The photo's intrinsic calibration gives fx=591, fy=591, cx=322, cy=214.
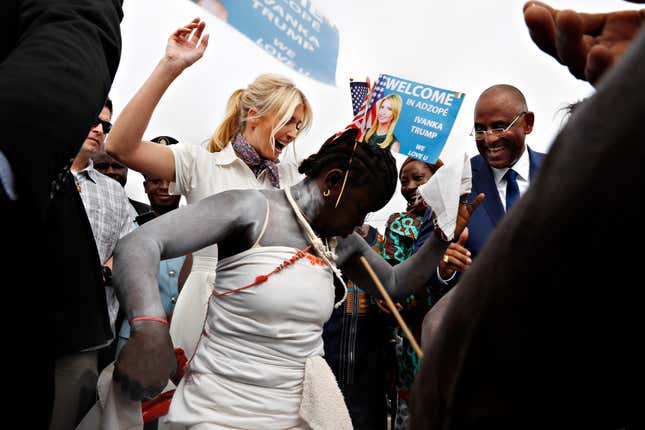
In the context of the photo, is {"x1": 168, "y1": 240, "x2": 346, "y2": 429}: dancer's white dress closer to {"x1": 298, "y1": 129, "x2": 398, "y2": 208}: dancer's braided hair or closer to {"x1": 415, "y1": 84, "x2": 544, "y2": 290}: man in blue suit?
{"x1": 298, "y1": 129, "x2": 398, "y2": 208}: dancer's braided hair

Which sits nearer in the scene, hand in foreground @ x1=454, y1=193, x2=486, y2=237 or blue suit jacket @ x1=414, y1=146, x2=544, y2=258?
hand in foreground @ x1=454, y1=193, x2=486, y2=237

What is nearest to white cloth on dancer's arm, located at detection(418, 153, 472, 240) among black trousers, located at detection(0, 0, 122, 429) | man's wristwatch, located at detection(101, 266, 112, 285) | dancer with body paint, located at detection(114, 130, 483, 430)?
dancer with body paint, located at detection(114, 130, 483, 430)

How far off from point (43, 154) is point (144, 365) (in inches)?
31.7

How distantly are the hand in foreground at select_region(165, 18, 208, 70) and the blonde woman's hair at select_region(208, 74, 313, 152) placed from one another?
18.8 inches

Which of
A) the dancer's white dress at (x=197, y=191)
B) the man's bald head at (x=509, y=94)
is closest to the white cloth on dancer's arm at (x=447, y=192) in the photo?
the dancer's white dress at (x=197, y=191)

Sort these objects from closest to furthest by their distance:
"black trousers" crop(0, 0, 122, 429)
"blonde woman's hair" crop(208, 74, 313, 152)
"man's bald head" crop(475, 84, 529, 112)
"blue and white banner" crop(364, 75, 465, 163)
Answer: "black trousers" crop(0, 0, 122, 429)
"blonde woman's hair" crop(208, 74, 313, 152)
"blue and white banner" crop(364, 75, 465, 163)
"man's bald head" crop(475, 84, 529, 112)

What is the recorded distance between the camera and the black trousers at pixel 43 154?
0.69m

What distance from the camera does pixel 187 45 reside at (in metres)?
2.19

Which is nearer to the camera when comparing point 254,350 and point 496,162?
point 254,350

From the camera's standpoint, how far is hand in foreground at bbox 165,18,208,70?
2.14m

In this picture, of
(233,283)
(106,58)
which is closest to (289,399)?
(233,283)

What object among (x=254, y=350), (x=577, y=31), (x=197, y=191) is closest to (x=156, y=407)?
(x=254, y=350)

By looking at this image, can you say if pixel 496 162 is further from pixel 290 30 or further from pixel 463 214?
pixel 290 30

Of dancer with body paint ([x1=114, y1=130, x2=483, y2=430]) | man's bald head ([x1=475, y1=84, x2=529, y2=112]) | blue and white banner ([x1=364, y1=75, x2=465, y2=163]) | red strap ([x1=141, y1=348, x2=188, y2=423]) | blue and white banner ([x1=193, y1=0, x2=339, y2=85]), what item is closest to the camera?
blue and white banner ([x1=193, y1=0, x2=339, y2=85])
